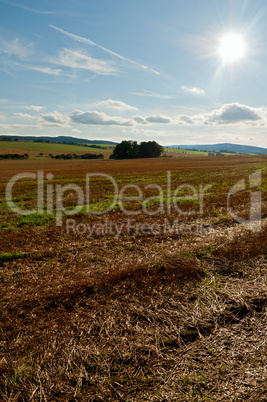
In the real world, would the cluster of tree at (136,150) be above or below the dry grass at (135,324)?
above

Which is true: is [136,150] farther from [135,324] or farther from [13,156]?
[135,324]

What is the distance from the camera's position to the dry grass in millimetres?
3273

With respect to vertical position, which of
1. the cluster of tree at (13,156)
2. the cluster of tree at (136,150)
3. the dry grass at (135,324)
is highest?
the cluster of tree at (136,150)

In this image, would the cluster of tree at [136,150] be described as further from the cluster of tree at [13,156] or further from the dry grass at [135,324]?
the dry grass at [135,324]

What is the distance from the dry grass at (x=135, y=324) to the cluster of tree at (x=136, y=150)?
105 m

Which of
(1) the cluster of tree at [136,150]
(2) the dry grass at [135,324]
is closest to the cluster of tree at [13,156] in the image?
(1) the cluster of tree at [136,150]

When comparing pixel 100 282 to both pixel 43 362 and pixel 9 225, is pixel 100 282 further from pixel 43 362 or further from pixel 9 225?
pixel 9 225

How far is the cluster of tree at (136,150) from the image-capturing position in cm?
10975

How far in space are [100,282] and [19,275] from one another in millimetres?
2682

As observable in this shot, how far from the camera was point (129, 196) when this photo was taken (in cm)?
1911

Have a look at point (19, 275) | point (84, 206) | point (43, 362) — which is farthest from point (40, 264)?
point (84, 206)

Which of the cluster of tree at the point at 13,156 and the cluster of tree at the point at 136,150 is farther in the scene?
the cluster of tree at the point at 136,150

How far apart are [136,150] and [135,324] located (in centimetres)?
11300

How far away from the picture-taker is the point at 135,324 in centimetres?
443
